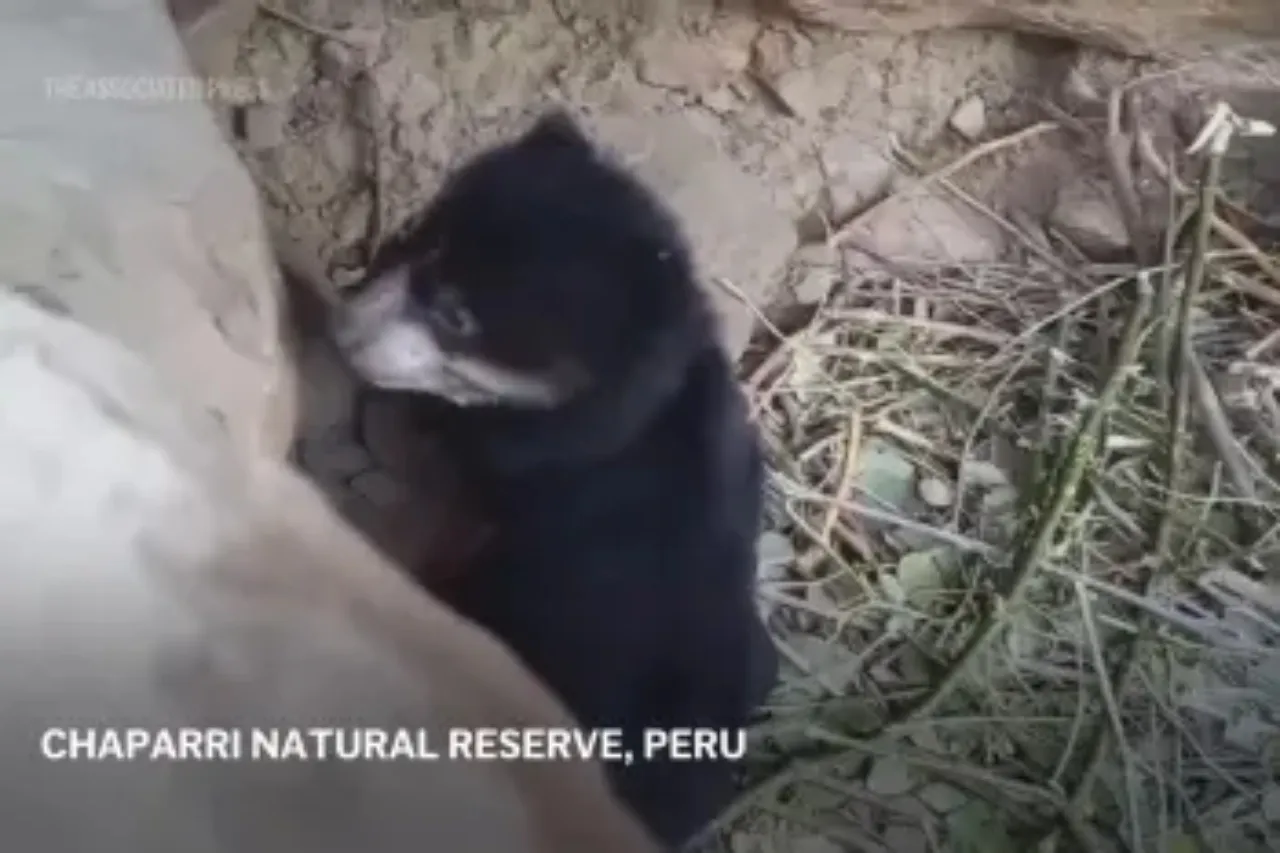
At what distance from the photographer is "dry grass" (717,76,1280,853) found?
90cm

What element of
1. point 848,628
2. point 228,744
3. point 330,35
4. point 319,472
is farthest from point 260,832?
point 330,35

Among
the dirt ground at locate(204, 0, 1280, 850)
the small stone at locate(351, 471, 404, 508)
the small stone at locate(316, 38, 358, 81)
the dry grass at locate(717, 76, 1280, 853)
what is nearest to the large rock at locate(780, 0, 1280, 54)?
the dirt ground at locate(204, 0, 1280, 850)

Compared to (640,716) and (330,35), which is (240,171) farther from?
(640,716)

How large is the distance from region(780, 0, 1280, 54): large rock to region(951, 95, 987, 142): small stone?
5cm

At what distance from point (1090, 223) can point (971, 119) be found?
3.7 inches

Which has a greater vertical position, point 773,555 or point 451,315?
point 451,315

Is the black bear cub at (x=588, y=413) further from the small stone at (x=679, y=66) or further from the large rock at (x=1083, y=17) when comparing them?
the large rock at (x=1083, y=17)

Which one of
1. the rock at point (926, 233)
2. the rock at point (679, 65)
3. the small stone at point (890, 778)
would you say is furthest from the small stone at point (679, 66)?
the small stone at point (890, 778)

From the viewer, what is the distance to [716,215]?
973mm

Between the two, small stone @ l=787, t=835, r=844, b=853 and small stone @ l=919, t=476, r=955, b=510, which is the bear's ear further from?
small stone @ l=787, t=835, r=844, b=853

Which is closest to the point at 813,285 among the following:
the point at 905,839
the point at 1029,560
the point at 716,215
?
the point at 716,215

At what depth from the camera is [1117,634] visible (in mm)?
925

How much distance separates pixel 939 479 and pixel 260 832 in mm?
372

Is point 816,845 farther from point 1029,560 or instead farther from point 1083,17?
point 1083,17
